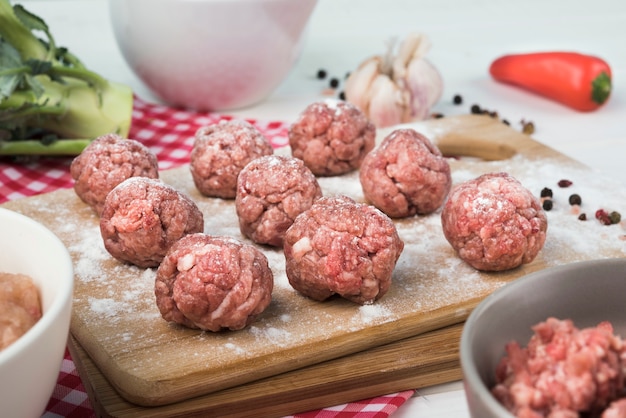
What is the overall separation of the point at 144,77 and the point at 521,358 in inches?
145

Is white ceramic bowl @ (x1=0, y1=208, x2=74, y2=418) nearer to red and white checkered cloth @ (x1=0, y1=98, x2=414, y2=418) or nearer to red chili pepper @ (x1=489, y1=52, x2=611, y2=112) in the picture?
red and white checkered cloth @ (x1=0, y1=98, x2=414, y2=418)

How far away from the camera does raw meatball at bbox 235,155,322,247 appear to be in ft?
11.3

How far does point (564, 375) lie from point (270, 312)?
1.20m

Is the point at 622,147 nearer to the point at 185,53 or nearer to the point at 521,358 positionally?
the point at 185,53

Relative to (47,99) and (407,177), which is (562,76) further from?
(47,99)

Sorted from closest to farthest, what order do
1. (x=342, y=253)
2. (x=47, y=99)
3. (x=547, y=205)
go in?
(x=342, y=253) < (x=547, y=205) < (x=47, y=99)

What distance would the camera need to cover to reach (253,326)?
297 cm

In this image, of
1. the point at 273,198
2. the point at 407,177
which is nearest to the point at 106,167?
the point at 273,198

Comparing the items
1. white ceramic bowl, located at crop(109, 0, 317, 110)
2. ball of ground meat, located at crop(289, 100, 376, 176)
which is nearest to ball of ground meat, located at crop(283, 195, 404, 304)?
ball of ground meat, located at crop(289, 100, 376, 176)

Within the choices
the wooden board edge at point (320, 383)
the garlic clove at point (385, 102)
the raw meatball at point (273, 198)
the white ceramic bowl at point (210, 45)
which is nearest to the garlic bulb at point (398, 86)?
the garlic clove at point (385, 102)

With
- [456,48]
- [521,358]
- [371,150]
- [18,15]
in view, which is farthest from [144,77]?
[521,358]

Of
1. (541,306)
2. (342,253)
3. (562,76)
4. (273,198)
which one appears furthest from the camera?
(562,76)

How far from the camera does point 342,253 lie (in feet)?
9.84

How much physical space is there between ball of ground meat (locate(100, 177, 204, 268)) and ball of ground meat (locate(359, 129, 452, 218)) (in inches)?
30.9
